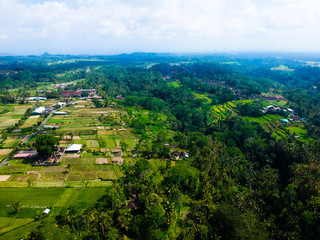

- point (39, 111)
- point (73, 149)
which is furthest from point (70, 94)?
point (73, 149)

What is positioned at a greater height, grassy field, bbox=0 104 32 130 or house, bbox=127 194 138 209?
grassy field, bbox=0 104 32 130

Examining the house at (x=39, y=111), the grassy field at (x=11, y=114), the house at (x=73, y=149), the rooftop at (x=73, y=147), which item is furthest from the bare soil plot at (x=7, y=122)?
the house at (x=73, y=149)

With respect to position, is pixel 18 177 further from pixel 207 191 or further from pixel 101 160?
pixel 207 191

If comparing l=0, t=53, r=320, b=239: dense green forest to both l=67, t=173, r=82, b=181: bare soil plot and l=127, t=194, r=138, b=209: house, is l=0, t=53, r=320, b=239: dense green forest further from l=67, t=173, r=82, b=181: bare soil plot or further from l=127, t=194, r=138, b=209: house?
l=67, t=173, r=82, b=181: bare soil plot

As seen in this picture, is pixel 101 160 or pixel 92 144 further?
pixel 92 144

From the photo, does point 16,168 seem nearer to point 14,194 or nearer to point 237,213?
point 14,194

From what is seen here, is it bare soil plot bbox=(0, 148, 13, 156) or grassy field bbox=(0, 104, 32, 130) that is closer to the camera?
bare soil plot bbox=(0, 148, 13, 156)

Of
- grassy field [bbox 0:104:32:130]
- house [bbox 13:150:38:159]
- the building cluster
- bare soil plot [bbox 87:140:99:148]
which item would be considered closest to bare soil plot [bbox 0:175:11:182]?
house [bbox 13:150:38:159]

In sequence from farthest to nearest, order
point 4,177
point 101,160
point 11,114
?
point 11,114 → point 101,160 → point 4,177

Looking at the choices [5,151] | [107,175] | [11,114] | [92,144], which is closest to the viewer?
[107,175]

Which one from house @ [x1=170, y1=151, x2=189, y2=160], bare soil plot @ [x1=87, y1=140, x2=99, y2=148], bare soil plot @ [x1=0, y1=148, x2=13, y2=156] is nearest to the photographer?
bare soil plot @ [x1=0, y1=148, x2=13, y2=156]

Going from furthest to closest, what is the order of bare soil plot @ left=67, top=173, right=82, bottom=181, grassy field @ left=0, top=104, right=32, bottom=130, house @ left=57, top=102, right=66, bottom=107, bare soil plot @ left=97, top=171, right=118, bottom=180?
house @ left=57, top=102, right=66, bottom=107, grassy field @ left=0, top=104, right=32, bottom=130, bare soil plot @ left=97, top=171, right=118, bottom=180, bare soil plot @ left=67, top=173, right=82, bottom=181

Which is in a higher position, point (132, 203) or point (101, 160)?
point (101, 160)
